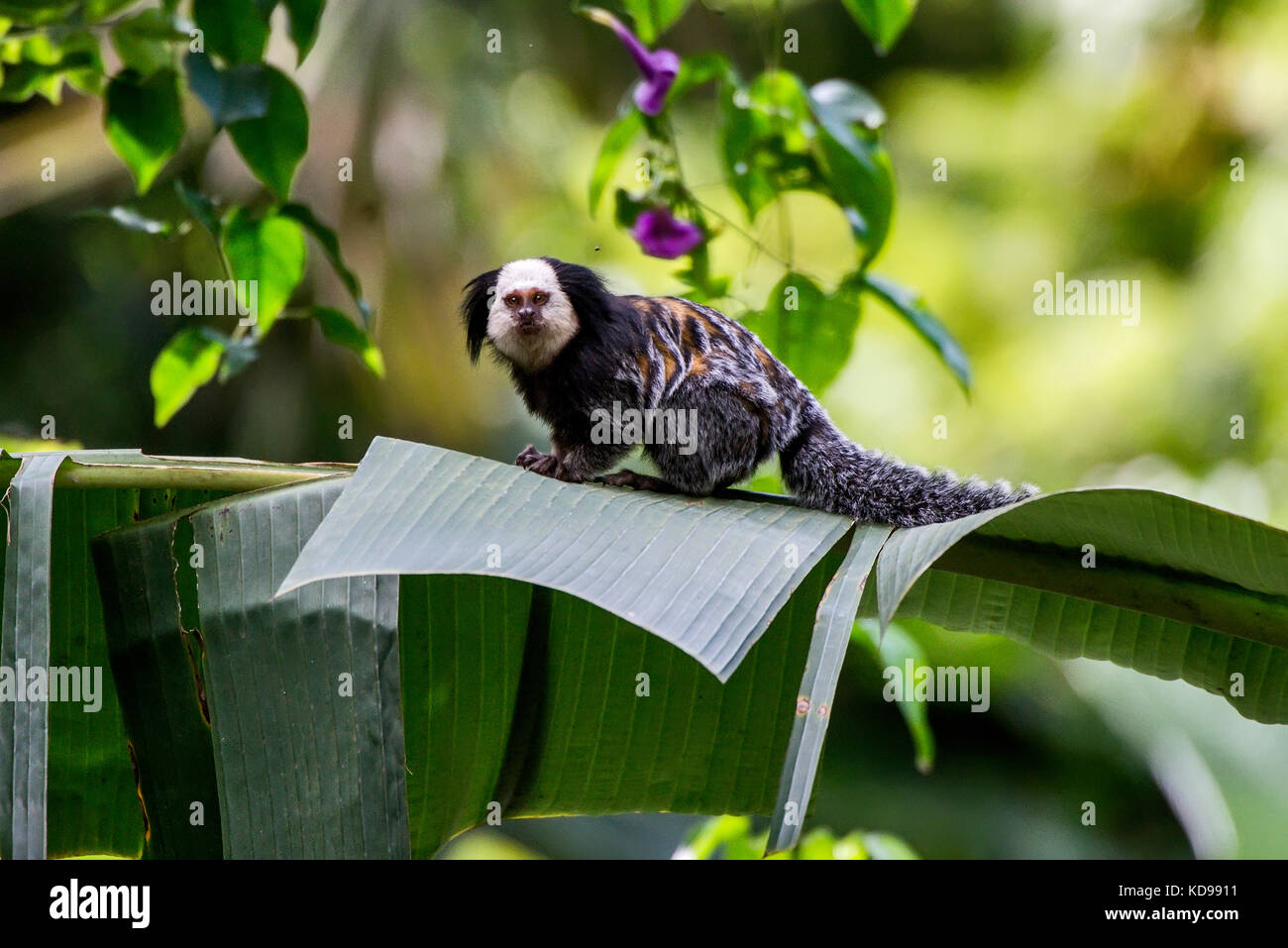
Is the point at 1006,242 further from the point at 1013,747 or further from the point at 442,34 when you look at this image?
the point at 442,34

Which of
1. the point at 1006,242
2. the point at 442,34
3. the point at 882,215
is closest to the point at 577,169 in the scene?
the point at 442,34

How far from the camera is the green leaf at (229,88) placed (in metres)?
2.40

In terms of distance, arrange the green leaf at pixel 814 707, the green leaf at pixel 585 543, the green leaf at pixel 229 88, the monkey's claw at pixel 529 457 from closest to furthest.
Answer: the green leaf at pixel 814 707
the green leaf at pixel 585 543
the green leaf at pixel 229 88
the monkey's claw at pixel 529 457

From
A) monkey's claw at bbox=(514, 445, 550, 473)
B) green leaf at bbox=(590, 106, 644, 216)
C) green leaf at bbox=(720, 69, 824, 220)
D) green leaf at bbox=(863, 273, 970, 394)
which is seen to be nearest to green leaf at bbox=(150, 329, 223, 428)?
monkey's claw at bbox=(514, 445, 550, 473)

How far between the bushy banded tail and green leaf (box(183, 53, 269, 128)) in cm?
142

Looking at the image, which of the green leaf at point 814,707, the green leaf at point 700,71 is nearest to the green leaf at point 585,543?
the green leaf at point 814,707

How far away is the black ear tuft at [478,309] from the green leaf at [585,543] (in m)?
1.28

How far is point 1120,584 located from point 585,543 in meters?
0.88

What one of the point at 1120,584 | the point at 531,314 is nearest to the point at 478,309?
the point at 531,314

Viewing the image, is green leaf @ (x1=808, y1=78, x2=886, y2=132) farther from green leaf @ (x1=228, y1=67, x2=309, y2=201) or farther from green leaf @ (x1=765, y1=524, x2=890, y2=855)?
green leaf @ (x1=765, y1=524, x2=890, y2=855)

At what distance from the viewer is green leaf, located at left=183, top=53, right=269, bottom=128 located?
2402mm

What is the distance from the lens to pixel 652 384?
2.96 m

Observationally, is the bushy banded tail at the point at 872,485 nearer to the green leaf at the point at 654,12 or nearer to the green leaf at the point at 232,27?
the green leaf at the point at 654,12

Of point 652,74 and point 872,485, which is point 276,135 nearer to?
point 652,74
